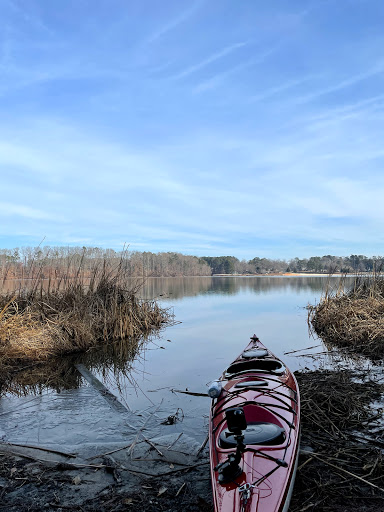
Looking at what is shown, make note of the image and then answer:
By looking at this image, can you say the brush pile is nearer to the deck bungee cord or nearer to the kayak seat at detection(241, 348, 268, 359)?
the deck bungee cord

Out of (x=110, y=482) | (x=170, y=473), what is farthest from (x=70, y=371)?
(x=170, y=473)

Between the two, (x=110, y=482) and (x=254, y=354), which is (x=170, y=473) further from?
(x=254, y=354)

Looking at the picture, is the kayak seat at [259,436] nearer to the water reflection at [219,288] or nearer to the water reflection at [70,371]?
the water reflection at [70,371]

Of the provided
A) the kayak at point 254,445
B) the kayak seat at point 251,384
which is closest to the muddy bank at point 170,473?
the kayak at point 254,445

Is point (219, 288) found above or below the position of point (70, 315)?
below

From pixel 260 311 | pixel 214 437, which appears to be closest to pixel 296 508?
pixel 214 437

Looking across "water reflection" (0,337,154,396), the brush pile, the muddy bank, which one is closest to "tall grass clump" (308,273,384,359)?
the brush pile

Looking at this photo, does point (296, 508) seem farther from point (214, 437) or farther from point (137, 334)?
point (137, 334)

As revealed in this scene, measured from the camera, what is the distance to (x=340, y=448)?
14.5 ft

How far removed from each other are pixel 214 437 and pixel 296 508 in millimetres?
914

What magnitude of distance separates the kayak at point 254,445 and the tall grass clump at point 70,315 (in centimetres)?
612

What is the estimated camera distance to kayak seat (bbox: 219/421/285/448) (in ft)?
11.3

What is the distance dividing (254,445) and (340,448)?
1.68 metres

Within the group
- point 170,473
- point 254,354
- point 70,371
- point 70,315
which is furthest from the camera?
point 70,315
